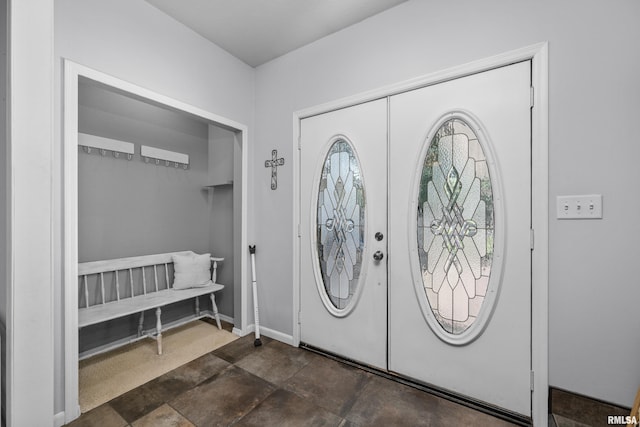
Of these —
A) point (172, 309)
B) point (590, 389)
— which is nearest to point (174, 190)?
point (172, 309)

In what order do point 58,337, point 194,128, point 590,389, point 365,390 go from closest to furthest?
point 590,389 → point 58,337 → point 365,390 → point 194,128

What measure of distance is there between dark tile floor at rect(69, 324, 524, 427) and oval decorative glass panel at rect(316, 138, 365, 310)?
1.90 feet

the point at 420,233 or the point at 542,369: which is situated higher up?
the point at 420,233

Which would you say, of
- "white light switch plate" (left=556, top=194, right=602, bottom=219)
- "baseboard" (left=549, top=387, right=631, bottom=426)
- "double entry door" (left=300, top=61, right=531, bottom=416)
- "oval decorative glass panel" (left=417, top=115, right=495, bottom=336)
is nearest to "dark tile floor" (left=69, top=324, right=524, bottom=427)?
"double entry door" (left=300, top=61, right=531, bottom=416)

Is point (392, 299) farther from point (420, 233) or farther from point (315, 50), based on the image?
point (315, 50)

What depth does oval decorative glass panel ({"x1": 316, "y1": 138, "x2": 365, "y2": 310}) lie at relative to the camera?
223cm

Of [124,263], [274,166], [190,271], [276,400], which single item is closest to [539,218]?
[276,400]

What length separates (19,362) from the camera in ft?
3.60

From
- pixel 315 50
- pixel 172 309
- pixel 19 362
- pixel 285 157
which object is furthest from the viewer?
pixel 172 309

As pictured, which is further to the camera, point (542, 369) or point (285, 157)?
point (285, 157)

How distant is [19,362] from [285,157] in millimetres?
2073

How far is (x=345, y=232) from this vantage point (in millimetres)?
2285

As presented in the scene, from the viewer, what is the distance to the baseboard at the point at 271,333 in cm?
260

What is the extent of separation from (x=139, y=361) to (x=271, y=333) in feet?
3.63
